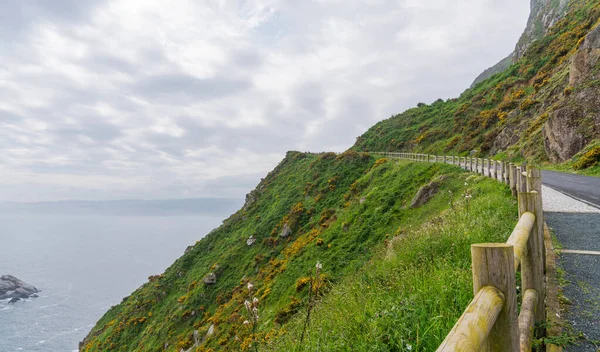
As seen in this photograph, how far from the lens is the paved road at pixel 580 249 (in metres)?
4.02

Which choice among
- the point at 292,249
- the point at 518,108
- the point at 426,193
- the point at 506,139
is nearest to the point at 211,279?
the point at 292,249

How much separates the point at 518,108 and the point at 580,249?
37.3 metres

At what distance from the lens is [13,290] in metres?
140

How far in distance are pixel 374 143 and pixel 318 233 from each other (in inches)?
1683

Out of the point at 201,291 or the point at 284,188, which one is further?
the point at 284,188

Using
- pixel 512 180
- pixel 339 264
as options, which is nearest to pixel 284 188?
pixel 339 264

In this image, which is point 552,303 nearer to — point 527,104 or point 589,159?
point 589,159

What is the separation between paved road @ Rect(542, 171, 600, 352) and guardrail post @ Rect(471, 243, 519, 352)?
83.4 inches

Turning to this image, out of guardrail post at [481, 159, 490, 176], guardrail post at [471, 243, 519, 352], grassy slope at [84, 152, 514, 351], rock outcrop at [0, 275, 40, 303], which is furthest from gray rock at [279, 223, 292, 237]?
rock outcrop at [0, 275, 40, 303]

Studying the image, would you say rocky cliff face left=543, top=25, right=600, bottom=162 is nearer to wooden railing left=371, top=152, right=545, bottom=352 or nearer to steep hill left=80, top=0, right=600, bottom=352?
steep hill left=80, top=0, right=600, bottom=352

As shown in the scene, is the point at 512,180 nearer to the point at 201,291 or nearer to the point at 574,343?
the point at 574,343

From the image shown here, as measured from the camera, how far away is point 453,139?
45.3 m

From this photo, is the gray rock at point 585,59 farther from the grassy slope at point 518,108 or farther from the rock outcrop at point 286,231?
the rock outcrop at point 286,231

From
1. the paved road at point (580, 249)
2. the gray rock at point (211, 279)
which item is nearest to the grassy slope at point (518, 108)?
the paved road at point (580, 249)
